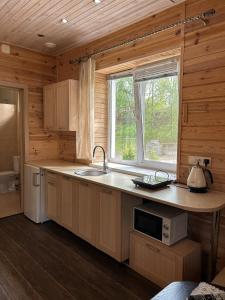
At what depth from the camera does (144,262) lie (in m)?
2.24

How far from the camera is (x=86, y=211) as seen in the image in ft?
9.00

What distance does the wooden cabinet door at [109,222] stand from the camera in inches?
93.0

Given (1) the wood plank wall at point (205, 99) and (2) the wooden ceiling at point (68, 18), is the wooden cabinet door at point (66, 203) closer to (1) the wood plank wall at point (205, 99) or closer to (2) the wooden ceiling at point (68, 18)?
(1) the wood plank wall at point (205, 99)

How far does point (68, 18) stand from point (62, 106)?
119 centimetres

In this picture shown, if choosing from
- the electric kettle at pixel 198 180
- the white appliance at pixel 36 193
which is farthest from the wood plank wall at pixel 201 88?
the white appliance at pixel 36 193

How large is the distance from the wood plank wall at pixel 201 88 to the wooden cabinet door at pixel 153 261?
45 cm

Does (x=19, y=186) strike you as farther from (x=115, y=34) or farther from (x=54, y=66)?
(x=115, y=34)

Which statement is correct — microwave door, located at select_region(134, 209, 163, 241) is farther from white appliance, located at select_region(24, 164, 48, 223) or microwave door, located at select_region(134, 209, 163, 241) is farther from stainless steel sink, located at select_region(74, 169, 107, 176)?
white appliance, located at select_region(24, 164, 48, 223)

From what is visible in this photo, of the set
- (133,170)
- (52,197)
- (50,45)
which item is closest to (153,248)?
(133,170)

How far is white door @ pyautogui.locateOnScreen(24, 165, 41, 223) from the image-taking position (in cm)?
344

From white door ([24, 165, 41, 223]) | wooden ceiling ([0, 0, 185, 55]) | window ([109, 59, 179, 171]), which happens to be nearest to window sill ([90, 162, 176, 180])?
window ([109, 59, 179, 171])

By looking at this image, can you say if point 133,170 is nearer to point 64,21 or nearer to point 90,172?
point 90,172

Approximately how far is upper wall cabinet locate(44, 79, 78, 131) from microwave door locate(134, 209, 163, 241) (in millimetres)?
1701

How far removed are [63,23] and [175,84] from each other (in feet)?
4.90
